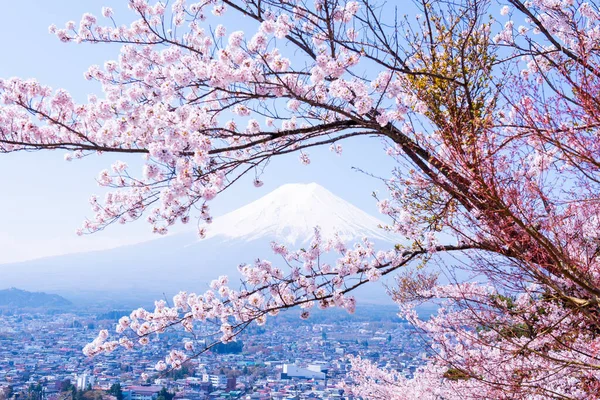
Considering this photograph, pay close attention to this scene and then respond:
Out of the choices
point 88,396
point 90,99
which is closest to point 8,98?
point 90,99

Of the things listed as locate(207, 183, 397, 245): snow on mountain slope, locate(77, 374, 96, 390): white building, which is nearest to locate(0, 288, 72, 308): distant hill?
locate(207, 183, 397, 245): snow on mountain slope

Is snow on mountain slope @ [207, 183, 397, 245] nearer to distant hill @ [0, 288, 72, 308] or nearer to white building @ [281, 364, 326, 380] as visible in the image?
distant hill @ [0, 288, 72, 308]

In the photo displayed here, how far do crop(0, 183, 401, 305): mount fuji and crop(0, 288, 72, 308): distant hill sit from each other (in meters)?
13.0

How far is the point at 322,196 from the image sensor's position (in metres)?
85.3

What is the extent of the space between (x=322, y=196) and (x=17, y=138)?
8110 cm

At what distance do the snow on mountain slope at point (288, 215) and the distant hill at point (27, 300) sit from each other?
71.8 ft

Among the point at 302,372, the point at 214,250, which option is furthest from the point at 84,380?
the point at 214,250

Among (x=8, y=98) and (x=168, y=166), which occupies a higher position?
(x=8, y=98)

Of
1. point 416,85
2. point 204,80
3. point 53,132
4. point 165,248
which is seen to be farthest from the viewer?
point 165,248

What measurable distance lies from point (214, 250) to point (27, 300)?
94.3ft

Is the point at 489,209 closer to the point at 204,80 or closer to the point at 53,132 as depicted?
the point at 204,80

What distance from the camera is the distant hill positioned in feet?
215

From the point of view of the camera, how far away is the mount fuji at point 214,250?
6862 centimetres

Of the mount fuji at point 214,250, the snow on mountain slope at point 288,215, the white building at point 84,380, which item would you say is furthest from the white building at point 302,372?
the snow on mountain slope at point 288,215
